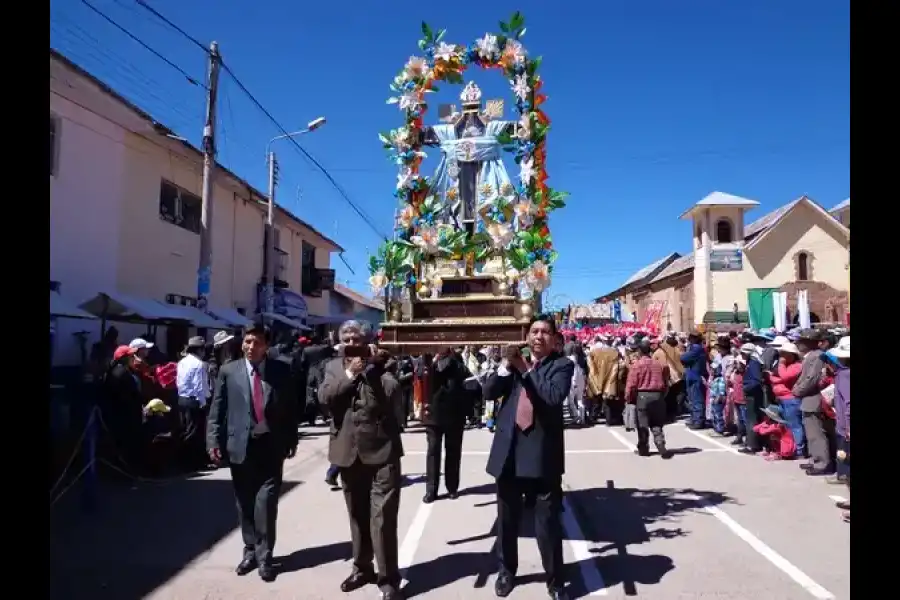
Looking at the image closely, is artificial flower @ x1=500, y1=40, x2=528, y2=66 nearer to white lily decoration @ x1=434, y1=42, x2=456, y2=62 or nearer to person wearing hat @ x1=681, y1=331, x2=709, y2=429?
white lily decoration @ x1=434, y1=42, x2=456, y2=62

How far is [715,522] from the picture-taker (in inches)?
262

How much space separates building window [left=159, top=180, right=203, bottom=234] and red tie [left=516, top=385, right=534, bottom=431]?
1373cm

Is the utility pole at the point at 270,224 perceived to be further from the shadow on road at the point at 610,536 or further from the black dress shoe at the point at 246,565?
the black dress shoe at the point at 246,565

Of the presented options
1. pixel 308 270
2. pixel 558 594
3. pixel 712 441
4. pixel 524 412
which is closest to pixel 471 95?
pixel 524 412

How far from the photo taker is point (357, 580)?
4957 mm

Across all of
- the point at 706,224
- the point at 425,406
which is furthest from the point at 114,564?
the point at 706,224

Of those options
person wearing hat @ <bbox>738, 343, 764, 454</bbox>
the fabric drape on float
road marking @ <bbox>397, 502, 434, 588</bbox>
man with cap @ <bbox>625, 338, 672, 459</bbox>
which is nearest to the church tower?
the fabric drape on float

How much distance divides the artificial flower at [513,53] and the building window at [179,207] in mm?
11707

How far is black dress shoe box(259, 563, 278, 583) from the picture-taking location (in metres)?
5.10

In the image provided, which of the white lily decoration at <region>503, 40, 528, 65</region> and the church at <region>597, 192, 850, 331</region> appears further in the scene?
the church at <region>597, 192, 850, 331</region>

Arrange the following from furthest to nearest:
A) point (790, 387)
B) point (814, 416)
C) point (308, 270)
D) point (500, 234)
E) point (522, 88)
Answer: point (308, 270), point (790, 387), point (814, 416), point (522, 88), point (500, 234)

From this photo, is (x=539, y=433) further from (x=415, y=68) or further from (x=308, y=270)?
(x=308, y=270)

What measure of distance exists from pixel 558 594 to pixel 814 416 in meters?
6.03

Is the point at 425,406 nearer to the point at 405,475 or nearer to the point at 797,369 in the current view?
the point at 405,475
